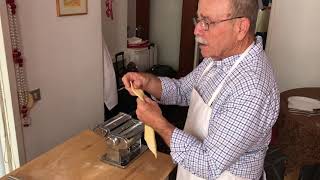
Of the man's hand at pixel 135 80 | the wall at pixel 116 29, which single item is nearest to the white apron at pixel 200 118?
the man's hand at pixel 135 80

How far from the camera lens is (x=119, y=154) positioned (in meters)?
1.26

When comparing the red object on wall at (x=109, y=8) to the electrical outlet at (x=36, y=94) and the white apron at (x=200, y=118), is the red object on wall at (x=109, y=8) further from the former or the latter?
the white apron at (x=200, y=118)

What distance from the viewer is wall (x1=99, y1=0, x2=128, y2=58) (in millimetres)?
3184

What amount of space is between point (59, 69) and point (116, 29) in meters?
1.41

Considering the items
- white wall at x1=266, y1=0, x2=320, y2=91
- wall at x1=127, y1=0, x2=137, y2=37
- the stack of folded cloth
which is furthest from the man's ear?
wall at x1=127, y1=0, x2=137, y2=37

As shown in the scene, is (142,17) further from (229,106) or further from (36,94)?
(229,106)

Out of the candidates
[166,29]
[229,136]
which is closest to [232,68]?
[229,136]

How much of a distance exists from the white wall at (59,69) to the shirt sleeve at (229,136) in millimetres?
1169

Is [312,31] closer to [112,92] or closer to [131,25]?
[112,92]

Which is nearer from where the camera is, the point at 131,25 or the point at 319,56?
the point at 319,56

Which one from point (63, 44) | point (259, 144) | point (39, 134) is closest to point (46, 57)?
point (63, 44)

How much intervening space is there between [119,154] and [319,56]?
2206 mm

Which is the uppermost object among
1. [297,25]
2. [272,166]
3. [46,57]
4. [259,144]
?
[297,25]

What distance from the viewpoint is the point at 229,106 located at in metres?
1.00
